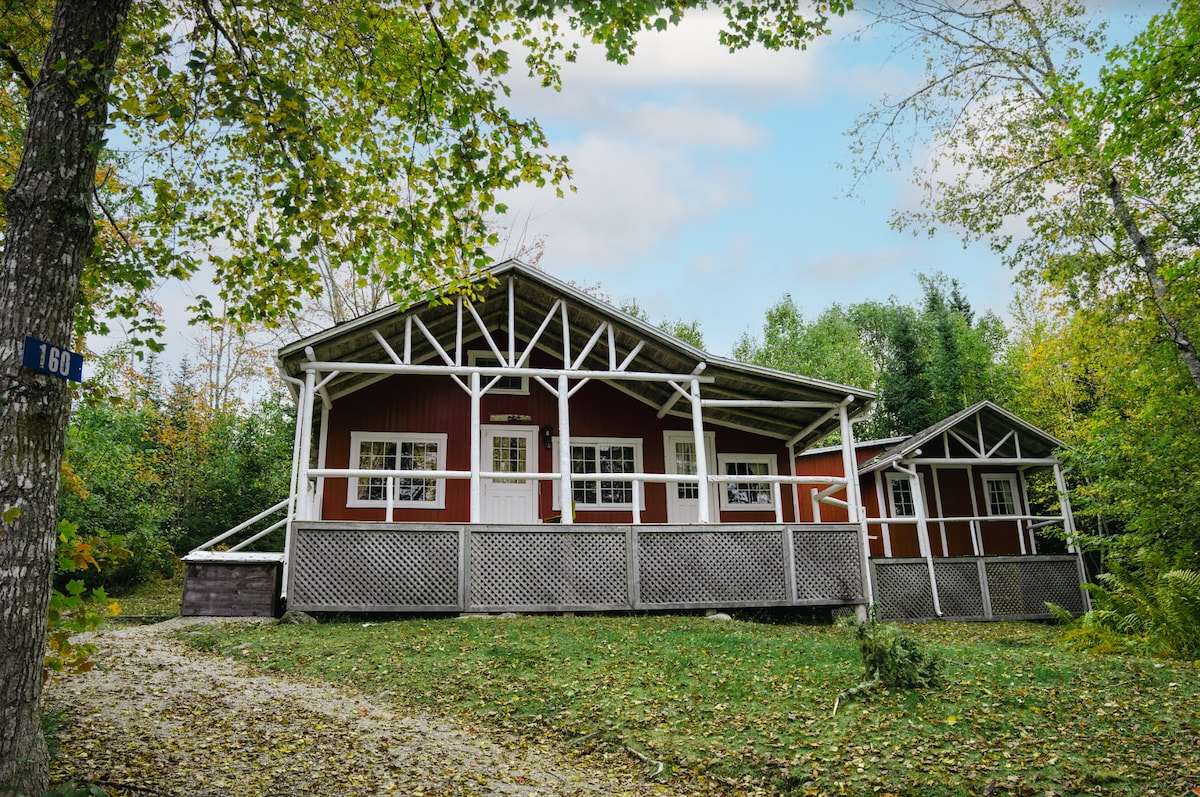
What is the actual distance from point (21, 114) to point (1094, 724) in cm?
1270

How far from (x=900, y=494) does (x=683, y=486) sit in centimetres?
722

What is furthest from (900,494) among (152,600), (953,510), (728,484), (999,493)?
(152,600)

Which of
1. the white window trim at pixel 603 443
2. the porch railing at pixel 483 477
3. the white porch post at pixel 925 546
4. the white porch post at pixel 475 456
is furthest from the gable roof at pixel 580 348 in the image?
the white porch post at pixel 925 546

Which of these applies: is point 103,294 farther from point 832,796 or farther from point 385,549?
point 832,796

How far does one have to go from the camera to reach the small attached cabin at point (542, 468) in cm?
1065

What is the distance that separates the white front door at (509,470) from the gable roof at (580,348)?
1822mm

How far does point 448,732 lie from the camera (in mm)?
5793

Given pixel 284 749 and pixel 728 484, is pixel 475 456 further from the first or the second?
pixel 728 484

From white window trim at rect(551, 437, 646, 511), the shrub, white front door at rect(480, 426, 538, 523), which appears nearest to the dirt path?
the shrub

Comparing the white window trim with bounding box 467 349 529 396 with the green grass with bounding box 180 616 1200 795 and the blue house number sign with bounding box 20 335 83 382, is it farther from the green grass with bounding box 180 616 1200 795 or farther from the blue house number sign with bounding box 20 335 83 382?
the blue house number sign with bounding box 20 335 83 382

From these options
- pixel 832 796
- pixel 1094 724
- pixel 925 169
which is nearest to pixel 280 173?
pixel 832 796

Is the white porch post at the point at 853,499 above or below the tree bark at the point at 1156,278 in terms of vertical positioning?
below

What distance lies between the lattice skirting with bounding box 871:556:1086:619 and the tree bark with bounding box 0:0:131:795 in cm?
1286

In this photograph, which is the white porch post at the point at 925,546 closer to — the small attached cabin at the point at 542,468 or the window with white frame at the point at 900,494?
the small attached cabin at the point at 542,468
